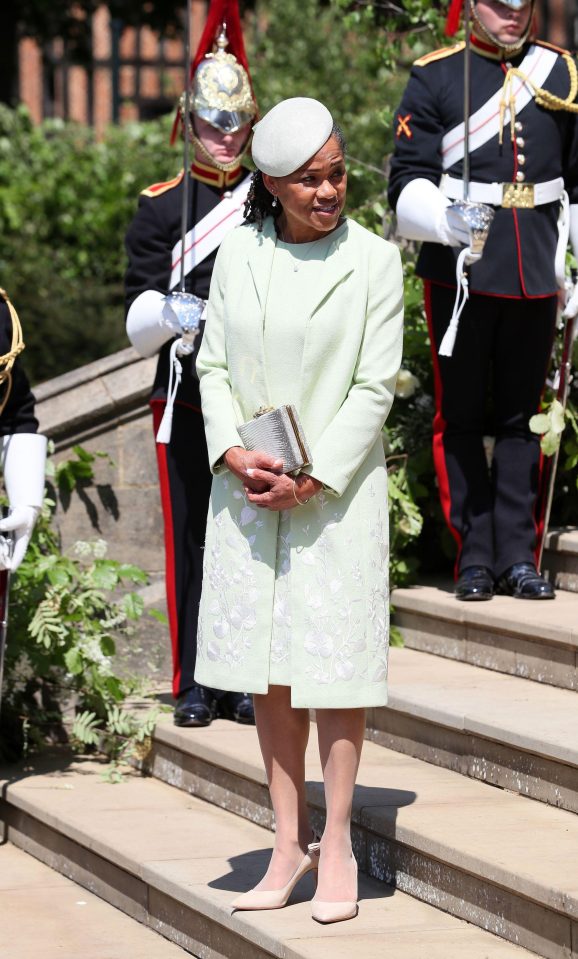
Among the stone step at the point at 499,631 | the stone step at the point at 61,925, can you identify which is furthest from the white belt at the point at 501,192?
the stone step at the point at 61,925

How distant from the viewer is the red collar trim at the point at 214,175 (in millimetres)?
Answer: 4922

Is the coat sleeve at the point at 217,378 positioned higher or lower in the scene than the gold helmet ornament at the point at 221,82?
lower

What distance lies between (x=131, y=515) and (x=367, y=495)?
2.47m

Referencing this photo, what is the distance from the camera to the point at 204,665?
11.9 feet

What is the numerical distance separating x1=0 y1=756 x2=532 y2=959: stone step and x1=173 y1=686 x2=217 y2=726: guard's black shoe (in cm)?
21

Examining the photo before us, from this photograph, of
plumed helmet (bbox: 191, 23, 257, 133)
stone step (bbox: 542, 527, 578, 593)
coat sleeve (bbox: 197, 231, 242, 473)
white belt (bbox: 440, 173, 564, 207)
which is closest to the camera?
coat sleeve (bbox: 197, 231, 242, 473)

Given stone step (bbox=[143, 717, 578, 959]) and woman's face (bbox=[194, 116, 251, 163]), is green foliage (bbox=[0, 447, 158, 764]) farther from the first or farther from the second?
woman's face (bbox=[194, 116, 251, 163])

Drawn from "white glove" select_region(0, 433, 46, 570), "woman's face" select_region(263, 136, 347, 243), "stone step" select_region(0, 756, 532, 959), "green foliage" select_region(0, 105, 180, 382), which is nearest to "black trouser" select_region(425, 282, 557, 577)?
"stone step" select_region(0, 756, 532, 959)

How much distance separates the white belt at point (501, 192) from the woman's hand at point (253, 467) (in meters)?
1.75

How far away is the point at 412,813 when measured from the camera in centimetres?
396

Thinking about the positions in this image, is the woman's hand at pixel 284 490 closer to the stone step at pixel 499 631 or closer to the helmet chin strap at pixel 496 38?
the stone step at pixel 499 631

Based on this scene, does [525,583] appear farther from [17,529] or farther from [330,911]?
[330,911]

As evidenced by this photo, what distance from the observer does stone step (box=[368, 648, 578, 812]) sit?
4.01 metres

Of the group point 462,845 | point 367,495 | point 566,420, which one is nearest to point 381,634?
point 367,495
